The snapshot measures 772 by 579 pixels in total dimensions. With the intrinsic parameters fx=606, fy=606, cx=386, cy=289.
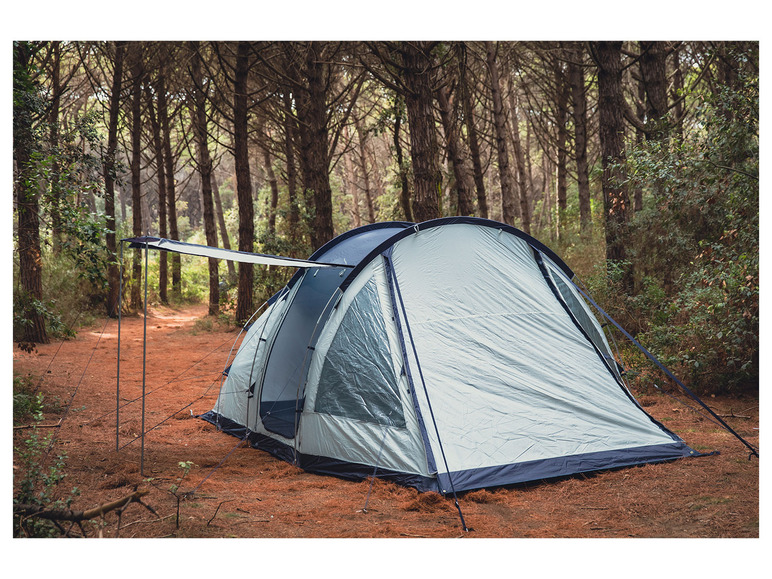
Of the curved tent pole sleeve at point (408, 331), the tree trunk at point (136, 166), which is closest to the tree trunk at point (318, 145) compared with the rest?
the tree trunk at point (136, 166)

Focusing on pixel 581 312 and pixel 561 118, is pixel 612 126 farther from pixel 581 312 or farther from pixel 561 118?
pixel 561 118

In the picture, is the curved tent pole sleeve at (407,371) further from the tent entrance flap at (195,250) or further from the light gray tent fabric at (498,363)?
the tent entrance flap at (195,250)

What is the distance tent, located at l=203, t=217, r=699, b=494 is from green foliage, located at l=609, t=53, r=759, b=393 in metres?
1.45

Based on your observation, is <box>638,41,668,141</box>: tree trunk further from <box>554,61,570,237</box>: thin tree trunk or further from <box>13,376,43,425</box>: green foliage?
<box>13,376,43,425</box>: green foliage

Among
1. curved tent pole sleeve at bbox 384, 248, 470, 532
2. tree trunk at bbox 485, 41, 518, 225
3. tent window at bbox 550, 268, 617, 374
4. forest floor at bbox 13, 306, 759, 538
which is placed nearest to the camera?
forest floor at bbox 13, 306, 759, 538

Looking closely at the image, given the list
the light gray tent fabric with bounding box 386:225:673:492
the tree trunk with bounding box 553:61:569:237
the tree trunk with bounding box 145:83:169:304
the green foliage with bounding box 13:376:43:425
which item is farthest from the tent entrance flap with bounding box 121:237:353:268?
the tree trunk with bounding box 145:83:169:304

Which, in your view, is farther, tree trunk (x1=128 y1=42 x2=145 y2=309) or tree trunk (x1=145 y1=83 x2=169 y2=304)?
tree trunk (x1=145 y1=83 x2=169 y2=304)

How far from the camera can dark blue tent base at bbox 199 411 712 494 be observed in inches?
163

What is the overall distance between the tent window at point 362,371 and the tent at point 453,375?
0.03 ft

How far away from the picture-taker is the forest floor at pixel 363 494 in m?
3.57

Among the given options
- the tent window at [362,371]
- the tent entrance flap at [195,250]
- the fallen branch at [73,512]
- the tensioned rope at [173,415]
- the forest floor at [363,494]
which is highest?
the tent entrance flap at [195,250]

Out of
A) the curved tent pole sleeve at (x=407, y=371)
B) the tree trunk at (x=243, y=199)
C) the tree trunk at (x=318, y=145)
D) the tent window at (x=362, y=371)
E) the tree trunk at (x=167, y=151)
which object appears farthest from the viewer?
the tree trunk at (x=167, y=151)

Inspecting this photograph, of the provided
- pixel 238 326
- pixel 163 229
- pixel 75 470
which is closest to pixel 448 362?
pixel 75 470

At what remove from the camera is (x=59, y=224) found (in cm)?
560
